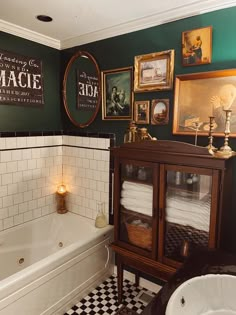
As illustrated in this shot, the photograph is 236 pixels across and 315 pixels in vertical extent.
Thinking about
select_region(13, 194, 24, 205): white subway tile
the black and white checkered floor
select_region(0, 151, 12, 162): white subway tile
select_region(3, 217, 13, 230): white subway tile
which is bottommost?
the black and white checkered floor

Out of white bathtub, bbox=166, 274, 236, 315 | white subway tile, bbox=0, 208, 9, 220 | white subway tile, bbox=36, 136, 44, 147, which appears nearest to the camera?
white bathtub, bbox=166, 274, 236, 315

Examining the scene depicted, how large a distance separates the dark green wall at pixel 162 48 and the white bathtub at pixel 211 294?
2.98 ft

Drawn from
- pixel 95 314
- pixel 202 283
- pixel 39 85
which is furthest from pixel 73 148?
pixel 202 283

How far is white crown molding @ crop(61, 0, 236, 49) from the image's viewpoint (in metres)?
1.70

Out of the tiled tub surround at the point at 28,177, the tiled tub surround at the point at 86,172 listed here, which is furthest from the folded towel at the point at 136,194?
the tiled tub surround at the point at 28,177

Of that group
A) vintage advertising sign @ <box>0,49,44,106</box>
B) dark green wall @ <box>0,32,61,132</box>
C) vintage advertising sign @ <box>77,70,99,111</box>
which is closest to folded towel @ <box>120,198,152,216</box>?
vintage advertising sign @ <box>77,70,99,111</box>

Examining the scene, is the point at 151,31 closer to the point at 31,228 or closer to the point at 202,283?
the point at 202,283

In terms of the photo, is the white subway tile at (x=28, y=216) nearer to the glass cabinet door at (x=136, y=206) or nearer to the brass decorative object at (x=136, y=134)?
the glass cabinet door at (x=136, y=206)

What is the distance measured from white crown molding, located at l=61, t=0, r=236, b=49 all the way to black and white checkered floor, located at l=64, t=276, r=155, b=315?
2326 mm

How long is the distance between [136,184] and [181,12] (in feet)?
4.42

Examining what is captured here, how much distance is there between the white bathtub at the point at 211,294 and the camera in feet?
3.86

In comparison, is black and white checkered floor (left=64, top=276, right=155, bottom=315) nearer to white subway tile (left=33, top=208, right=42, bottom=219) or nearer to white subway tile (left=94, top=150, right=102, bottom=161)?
white subway tile (left=33, top=208, right=42, bottom=219)

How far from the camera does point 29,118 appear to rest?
2.47m

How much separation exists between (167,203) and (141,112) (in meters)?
0.83
